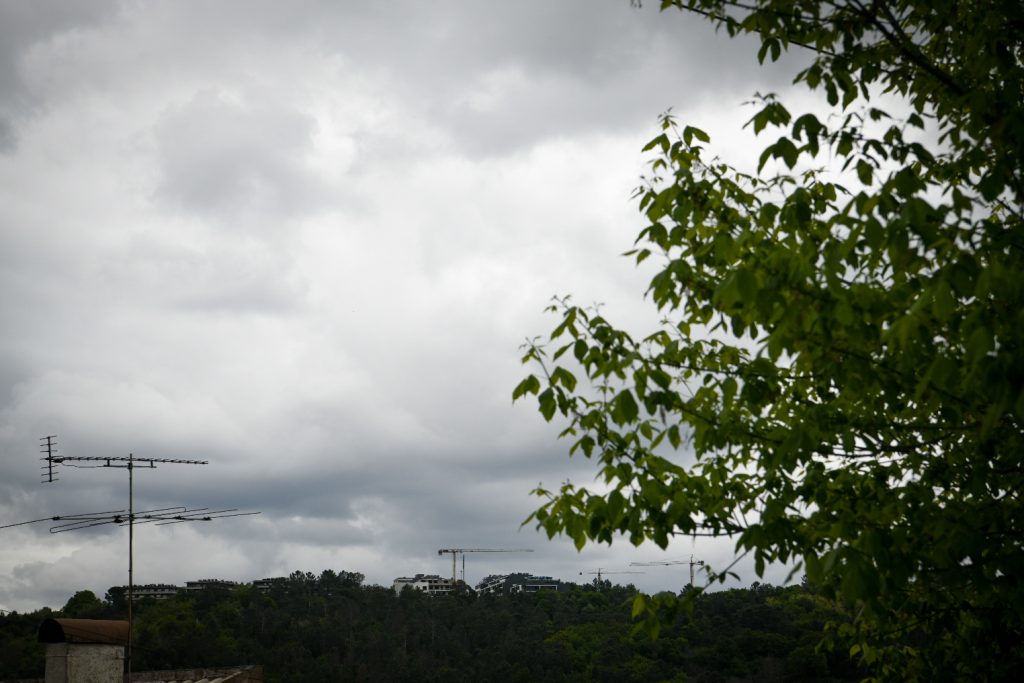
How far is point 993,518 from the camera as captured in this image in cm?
463

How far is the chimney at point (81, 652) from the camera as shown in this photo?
14492 mm

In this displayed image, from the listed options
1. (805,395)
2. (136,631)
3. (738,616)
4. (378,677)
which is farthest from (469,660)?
(805,395)

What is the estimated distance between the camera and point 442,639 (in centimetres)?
6488

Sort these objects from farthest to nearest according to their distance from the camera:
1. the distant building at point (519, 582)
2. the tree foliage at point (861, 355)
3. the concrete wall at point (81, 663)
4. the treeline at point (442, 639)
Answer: the distant building at point (519, 582) → the treeline at point (442, 639) → the concrete wall at point (81, 663) → the tree foliage at point (861, 355)

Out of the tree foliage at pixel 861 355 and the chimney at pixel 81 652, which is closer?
the tree foliage at pixel 861 355

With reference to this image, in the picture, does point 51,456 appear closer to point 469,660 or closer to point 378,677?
point 378,677

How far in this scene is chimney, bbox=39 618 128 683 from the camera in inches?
571

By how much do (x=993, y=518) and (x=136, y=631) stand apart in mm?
49276

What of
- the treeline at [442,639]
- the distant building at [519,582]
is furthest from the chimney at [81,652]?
the distant building at [519,582]

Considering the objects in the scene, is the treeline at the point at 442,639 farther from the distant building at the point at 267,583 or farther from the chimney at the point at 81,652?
the chimney at the point at 81,652

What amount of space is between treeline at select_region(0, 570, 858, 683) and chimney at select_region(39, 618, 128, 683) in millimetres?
27869

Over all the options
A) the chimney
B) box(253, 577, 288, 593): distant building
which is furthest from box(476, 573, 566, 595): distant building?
the chimney

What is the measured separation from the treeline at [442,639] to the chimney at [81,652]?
27869 millimetres

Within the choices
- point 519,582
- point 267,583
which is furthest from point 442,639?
point 519,582
